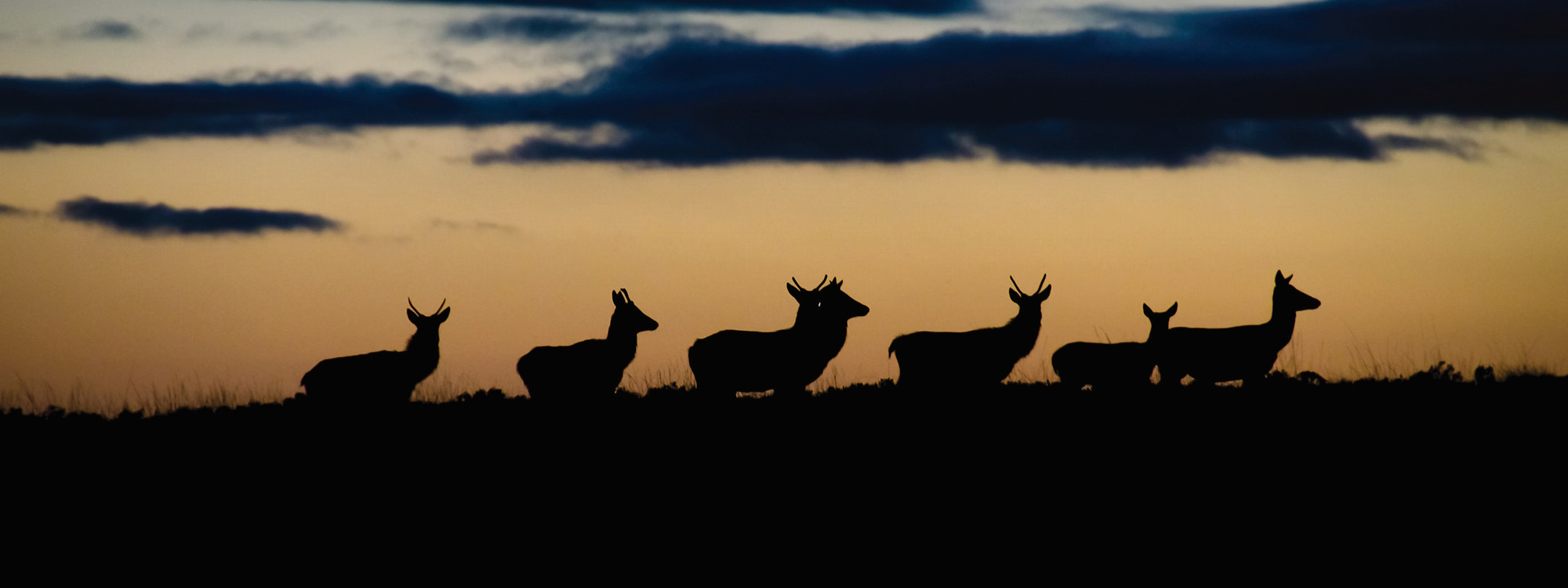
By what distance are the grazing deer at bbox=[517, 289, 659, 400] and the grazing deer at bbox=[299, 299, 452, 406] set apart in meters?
1.24

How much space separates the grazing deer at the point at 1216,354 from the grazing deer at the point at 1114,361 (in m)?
0.17

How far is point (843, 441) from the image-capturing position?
49.5 feet

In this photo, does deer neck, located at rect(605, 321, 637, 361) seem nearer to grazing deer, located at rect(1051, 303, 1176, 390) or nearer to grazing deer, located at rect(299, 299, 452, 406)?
grazing deer, located at rect(299, 299, 452, 406)

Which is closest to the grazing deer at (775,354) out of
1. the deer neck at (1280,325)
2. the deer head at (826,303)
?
the deer head at (826,303)

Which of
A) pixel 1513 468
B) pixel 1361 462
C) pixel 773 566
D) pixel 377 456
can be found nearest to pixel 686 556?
pixel 773 566

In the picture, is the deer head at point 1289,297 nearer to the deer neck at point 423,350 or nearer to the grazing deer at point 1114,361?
the grazing deer at point 1114,361

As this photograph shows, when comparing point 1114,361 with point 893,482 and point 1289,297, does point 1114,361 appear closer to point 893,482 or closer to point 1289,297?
point 1289,297

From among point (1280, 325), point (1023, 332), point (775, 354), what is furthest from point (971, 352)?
point (1280, 325)

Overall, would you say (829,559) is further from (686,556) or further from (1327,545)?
(1327,545)

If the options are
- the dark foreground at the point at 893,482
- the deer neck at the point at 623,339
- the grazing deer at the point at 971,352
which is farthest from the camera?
the deer neck at the point at 623,339

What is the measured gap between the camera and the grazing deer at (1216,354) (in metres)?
19.1

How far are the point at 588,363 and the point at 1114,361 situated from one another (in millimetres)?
6557

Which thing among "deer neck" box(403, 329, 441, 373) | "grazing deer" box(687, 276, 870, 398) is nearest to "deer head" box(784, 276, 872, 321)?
"grazing deer" box(687, 276, 870, 398)

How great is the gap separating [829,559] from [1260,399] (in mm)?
7088
